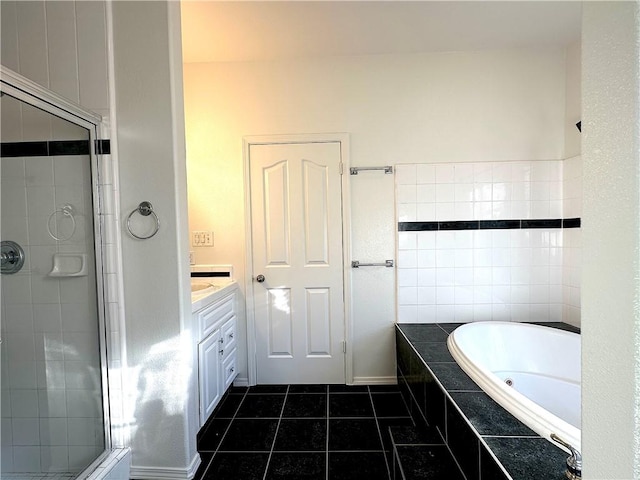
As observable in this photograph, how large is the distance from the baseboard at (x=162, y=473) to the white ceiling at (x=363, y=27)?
2484 millimetres

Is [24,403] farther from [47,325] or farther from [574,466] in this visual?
[574,466]

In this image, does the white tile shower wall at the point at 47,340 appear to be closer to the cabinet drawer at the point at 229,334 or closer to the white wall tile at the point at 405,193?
the cabinet drawer at the point at 229,334

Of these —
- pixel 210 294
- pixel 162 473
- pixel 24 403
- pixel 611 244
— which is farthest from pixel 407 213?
pixel 24 403

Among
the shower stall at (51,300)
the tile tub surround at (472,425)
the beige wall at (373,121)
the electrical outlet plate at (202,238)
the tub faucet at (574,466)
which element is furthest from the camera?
the electrical outlet plate at (202,238)

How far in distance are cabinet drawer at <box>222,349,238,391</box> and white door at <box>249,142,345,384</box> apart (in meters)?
0.21

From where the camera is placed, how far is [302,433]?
5.99ft

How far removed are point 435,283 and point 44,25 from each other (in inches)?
108

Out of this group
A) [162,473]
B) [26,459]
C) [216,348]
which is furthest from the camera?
[216,348]

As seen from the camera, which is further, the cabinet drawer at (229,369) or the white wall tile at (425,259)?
the white wall tile at (425,259)

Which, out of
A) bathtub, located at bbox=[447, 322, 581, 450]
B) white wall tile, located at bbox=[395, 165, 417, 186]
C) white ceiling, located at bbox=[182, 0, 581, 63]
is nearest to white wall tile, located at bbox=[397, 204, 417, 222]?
white wall tile, located at bbox=[395, 165, 417, 186]

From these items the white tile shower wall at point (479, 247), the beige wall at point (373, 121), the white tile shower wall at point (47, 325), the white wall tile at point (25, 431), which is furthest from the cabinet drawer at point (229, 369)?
the white tile shower wall at point (479, 247)

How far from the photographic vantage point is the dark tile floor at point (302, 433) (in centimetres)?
155

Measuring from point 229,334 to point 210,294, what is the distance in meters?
0.47

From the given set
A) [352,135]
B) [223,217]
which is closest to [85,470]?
[223,217]
